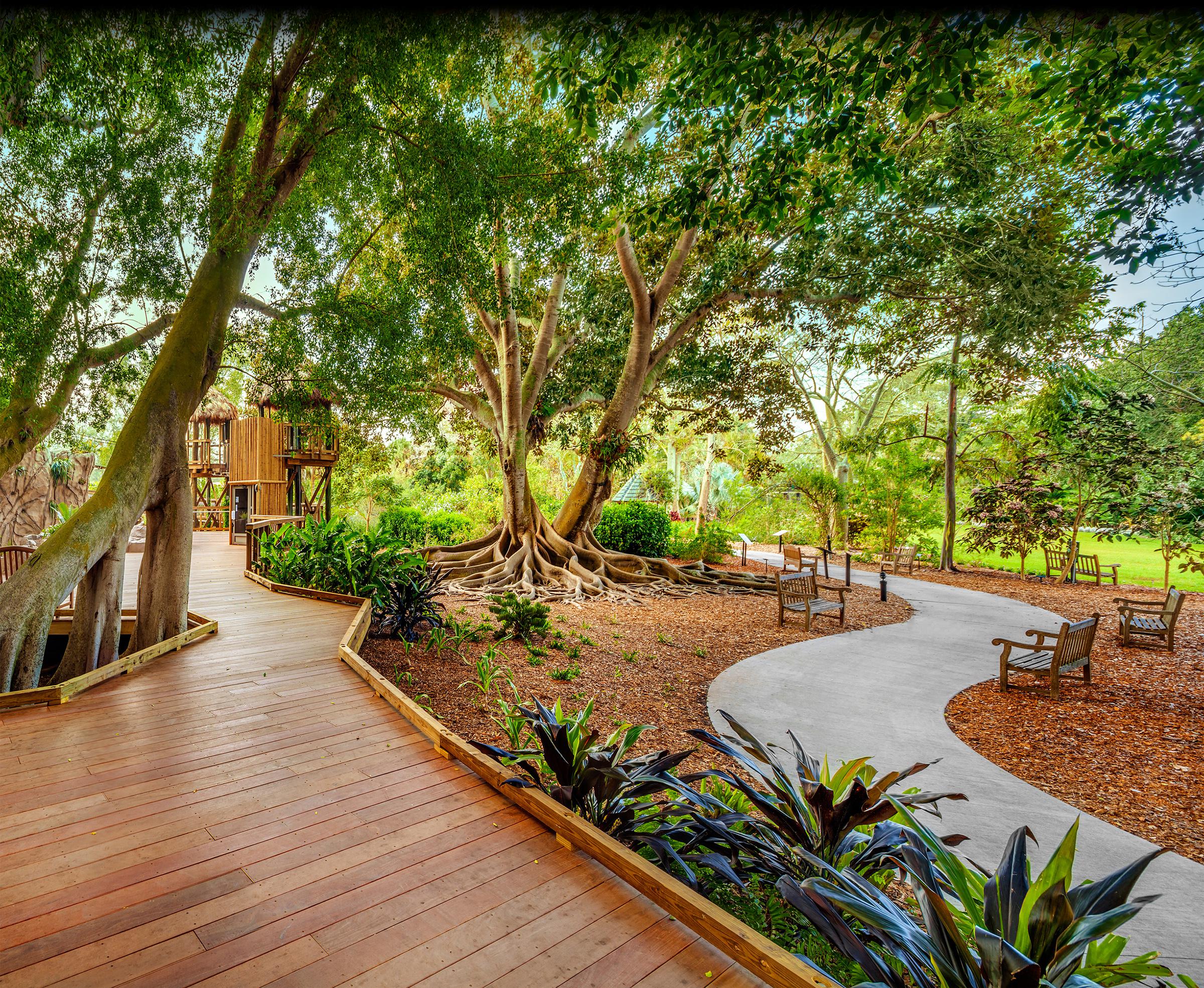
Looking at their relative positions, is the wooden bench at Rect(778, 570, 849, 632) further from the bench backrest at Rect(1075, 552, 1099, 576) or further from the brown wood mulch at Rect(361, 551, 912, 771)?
the bench backrest at Rect(1075, 552, 1099, 576)

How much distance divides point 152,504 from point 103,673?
153 centimetres

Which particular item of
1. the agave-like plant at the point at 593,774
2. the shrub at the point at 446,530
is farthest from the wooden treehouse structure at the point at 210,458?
the agave-like plant at the point at 593,774

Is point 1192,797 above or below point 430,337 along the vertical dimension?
below

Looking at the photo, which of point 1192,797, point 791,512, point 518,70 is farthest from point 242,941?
point 791,512

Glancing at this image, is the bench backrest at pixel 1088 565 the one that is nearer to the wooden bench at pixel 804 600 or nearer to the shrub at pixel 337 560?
the wooden bench at pixel 804 600

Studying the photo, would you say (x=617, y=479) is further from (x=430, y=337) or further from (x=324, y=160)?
(x=324, y=160)

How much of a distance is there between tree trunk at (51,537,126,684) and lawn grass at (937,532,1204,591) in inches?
636

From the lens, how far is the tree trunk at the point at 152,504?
3.99 m

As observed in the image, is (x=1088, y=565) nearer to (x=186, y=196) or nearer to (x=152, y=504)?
(x=152, y=504)

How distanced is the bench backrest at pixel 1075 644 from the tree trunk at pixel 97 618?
8.44m

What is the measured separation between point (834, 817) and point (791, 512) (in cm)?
1958

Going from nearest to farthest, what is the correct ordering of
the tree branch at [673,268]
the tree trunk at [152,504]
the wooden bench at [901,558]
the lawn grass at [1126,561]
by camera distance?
the tree trunk at [152,504], the tree branch at [673,268], the lawn grass at [1126,561], the wooden bench at [901,558]

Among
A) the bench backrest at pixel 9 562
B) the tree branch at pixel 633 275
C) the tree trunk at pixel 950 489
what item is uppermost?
the tree branch at pixel 633 275

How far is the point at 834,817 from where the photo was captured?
94.5 inches
